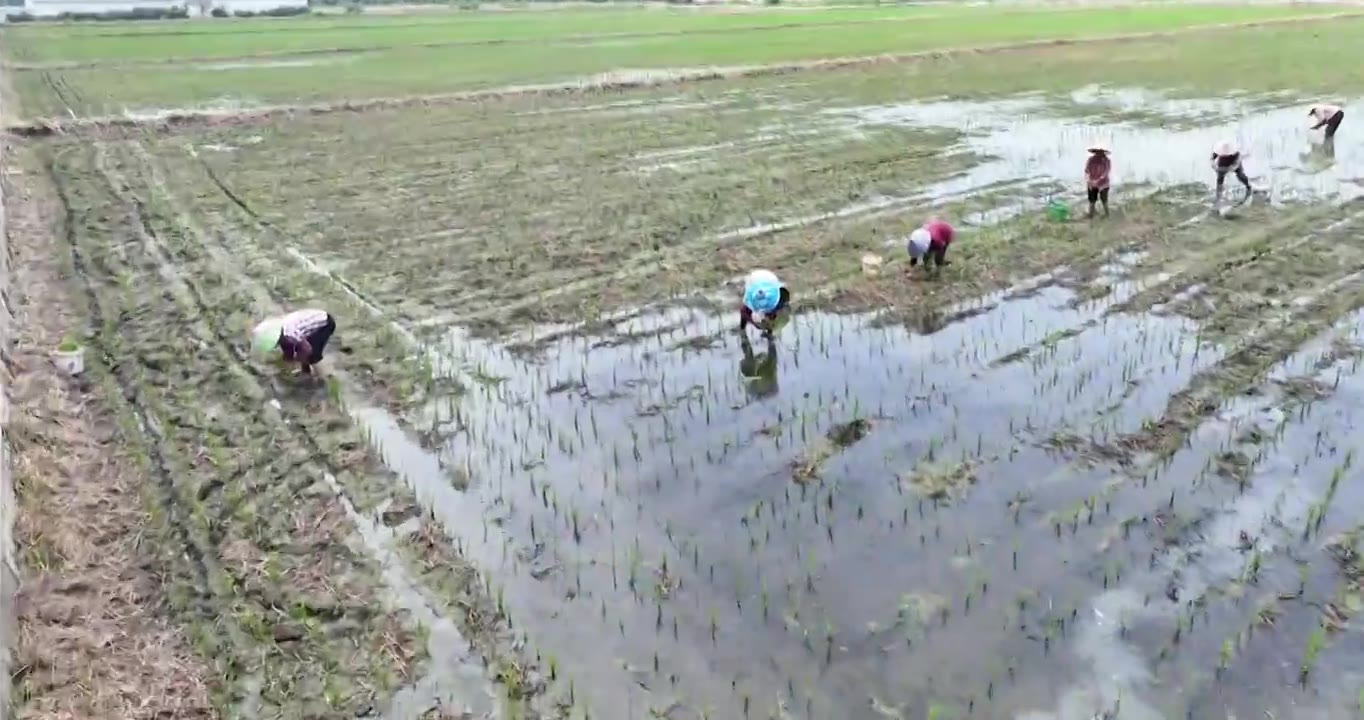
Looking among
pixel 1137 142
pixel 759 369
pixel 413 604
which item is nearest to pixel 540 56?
pixel 1137 142

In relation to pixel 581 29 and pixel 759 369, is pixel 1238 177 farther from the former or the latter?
pixel 581 29

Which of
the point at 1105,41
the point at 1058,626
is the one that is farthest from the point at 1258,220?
the point at 1105,41

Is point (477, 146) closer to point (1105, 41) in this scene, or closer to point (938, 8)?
point (1105, 41)

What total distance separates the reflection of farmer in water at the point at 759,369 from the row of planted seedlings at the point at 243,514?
286 centimetres

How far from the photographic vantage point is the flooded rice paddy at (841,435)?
16.3 ft

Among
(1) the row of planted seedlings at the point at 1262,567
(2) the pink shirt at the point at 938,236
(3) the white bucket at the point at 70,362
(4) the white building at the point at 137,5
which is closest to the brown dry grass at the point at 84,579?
(3) the white bucket at the point at 70,362

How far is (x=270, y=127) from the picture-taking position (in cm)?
1861

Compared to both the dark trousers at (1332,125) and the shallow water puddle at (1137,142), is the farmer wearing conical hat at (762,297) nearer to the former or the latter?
the shallow water puddle at (1137,142)

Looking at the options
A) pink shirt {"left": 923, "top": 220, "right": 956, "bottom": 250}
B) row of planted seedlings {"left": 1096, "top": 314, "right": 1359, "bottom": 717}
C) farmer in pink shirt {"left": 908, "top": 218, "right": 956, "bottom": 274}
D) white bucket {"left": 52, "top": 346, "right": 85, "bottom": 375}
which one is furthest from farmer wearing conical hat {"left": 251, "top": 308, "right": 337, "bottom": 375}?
row of planted seedlings {"left": 1096, "top": 314, "right": 1359, "bottom": 717}

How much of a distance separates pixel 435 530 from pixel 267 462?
150 cm

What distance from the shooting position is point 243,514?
20.3 feet

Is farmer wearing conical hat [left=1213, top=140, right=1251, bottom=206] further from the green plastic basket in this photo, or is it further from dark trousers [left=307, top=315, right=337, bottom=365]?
dark trousers [left=307, top=315, right=337, bottom=365]

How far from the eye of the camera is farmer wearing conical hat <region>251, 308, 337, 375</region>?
7.77 meters

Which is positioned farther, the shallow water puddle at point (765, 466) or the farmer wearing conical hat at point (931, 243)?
the farmer wearing conical hat at point (931, 243)
